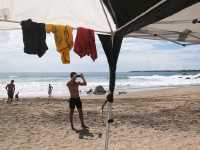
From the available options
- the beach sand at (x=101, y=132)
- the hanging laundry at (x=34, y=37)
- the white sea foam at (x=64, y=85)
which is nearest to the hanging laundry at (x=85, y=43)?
the hanging laundry at (x=34, y=37)

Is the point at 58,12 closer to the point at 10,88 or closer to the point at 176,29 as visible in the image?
the point at 176,29

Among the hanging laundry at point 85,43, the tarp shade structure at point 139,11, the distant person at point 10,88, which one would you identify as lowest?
the distant person at point 10,88

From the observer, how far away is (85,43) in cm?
493

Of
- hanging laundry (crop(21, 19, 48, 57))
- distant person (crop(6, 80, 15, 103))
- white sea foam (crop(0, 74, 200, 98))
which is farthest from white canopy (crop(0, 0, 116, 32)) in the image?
white sea foam (crop(0, 74, 200, 98))

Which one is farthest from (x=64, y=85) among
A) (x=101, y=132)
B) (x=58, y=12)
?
(x=58, y=12)

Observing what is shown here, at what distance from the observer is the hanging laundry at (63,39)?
4805 mm

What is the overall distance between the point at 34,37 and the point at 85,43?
0.62m

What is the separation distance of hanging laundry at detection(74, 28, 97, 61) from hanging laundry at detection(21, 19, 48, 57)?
0.40 metres

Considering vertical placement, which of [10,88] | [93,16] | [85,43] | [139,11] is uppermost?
[93,16]

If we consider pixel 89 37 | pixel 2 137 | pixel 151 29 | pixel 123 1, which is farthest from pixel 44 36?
pixel 2 137

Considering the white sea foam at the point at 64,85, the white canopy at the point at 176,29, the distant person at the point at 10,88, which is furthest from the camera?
the white sea foam at the point at 64,85

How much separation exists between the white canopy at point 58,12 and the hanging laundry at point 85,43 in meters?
0.13

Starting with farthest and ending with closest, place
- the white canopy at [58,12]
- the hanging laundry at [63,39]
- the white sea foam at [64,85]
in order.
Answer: the white sea foam at [64,85], the white canopy at [58,12], the hanging laundry at [63,39]

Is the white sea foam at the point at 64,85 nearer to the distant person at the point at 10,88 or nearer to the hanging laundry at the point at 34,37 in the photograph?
the distant person at the point at 10,88
